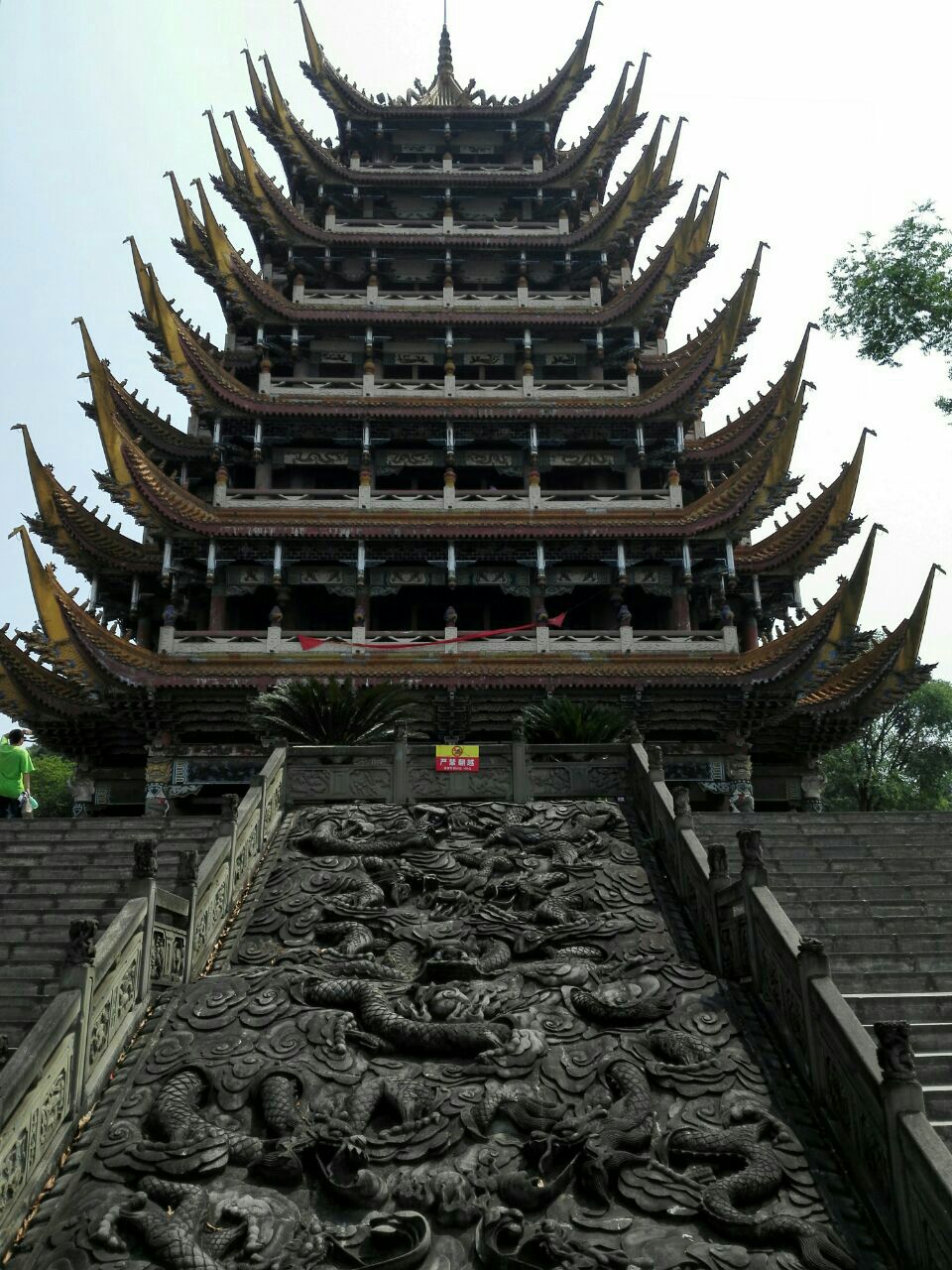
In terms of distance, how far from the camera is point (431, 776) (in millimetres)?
14656

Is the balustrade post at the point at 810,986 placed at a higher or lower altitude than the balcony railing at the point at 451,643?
lower

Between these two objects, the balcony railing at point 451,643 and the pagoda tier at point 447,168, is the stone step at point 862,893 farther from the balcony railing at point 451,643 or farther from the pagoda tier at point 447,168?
the pagoda tier at point 447,168

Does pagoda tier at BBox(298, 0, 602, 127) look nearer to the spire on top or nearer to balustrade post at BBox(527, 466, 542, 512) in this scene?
the spire on top

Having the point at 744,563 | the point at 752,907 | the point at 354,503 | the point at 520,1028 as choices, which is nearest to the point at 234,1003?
the point at 520,1028

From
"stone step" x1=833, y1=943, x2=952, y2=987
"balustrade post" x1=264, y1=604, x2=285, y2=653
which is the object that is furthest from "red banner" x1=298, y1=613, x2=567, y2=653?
"stone step" x1=833, y1=943, x2=952, y2=987

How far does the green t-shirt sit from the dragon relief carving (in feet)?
17.6

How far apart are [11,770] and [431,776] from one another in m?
5.42

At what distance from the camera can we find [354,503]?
75.0ft

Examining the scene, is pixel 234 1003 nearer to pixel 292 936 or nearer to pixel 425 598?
pixel 292 936

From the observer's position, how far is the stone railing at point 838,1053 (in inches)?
236

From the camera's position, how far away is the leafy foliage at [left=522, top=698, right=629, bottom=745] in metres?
15.8

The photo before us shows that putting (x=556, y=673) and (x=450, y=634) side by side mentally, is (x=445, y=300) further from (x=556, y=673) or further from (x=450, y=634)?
(x=556, y=673)

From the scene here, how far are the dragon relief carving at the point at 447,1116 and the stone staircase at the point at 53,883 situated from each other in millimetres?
1224

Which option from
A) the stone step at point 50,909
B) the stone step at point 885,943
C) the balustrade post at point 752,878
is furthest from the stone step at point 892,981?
the stone step at point 50,909
